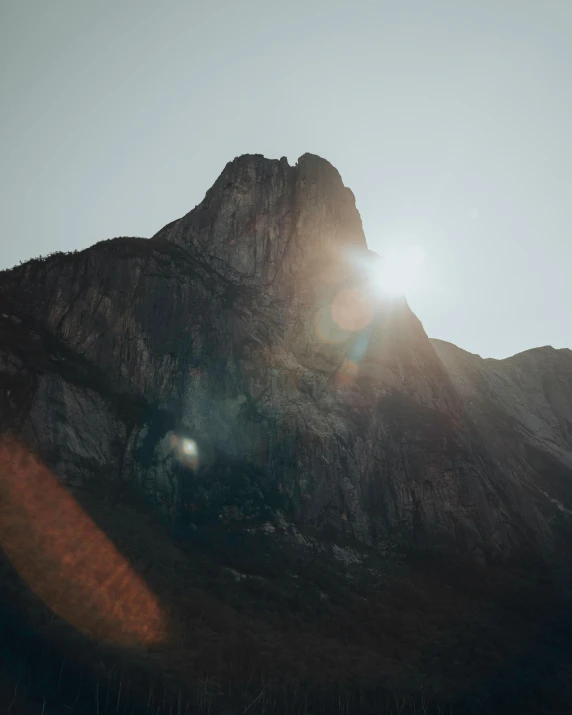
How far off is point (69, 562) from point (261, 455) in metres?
32.1

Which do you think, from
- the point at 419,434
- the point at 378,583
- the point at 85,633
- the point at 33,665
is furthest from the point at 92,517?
the point at 419,434

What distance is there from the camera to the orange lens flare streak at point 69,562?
5228 centimetres

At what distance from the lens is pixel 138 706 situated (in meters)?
48.2

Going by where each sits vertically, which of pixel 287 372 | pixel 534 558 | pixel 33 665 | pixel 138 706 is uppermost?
pixel 287 372

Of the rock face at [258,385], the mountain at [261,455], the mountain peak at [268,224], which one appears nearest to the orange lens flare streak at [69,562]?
the mountain at [261,455]

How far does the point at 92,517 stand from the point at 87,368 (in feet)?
81.6

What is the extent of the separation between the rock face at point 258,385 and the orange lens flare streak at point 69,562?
5395 millimetres

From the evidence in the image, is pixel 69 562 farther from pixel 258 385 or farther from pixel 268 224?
pixel 268 224

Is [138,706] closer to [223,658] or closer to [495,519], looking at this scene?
[223,658]

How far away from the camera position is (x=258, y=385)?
87125mm

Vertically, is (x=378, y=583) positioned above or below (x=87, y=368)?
below

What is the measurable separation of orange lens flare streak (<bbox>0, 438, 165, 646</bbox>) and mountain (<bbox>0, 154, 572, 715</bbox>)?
0.20 metres

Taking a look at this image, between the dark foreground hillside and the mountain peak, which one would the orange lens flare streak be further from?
the mountain peak

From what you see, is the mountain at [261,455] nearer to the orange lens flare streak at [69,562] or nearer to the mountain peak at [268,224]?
the orange lens flare streak at [69,562]
